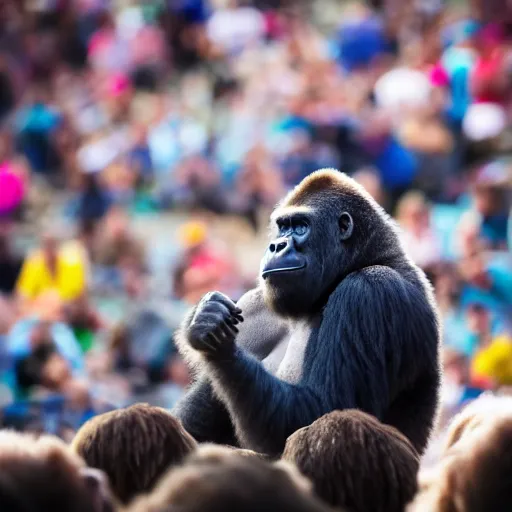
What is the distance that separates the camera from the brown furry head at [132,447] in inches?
151

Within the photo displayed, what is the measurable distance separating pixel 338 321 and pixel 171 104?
10.7m

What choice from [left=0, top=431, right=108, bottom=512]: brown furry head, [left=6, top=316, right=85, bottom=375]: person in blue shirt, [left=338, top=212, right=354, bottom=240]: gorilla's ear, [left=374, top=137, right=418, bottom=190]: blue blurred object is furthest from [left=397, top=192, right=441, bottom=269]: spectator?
[left=0, top=431, right=108, bottom=512]: brown furry head

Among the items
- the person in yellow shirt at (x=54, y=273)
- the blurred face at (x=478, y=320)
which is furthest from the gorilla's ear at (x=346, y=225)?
the person in yellow shirt at (x=54, y=273)

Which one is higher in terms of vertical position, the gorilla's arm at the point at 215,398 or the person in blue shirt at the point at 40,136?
the person in blue shirt at the point at 40,136

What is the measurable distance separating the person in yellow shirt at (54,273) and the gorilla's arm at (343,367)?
703 cm

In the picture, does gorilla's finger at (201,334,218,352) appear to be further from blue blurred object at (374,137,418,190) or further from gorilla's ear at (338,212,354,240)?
blue blurred object at (374,137,418,190)

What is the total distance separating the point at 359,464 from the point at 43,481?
1099mm

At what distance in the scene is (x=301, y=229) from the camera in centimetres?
525

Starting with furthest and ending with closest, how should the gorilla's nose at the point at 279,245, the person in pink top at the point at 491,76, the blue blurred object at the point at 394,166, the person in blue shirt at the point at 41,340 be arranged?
the person in pink top at the point at 491,76
the blue blurred object at the point at 394,166
the person in blue shirt at the point at 41,340
the gorilla's nose at the point at 279,245

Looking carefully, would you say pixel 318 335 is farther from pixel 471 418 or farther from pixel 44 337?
pixel 44 337

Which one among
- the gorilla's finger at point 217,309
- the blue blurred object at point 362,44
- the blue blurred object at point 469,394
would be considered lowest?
the blue blurred object at point 469,394

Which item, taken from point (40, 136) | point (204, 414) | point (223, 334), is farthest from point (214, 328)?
point (40, 136)

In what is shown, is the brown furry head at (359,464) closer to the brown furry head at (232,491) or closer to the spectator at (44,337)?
the brown furry head at (232,491)

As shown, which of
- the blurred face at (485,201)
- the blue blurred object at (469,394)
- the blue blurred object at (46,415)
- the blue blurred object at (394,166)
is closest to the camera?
the blue blurred object at (46,415)
